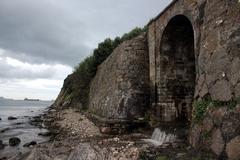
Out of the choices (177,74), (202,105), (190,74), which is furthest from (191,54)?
(202,105)

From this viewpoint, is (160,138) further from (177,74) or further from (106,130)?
(177,74)

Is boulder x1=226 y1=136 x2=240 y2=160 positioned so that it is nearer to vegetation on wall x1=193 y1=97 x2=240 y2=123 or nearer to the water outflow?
vegetation on wall x1=193 y1=97 x2=240 y2=123

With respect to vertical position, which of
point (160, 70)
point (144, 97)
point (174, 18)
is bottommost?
point (144, 97)

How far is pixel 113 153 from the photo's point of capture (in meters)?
8.15

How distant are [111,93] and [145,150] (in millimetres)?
7566

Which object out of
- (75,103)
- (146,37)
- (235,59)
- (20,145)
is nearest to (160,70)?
(146,37)

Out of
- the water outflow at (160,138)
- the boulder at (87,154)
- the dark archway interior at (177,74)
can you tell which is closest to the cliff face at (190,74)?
the dark archway interior at (177,74)

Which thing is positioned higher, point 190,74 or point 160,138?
point 190,74

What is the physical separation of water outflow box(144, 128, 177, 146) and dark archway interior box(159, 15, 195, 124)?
168 centimetres

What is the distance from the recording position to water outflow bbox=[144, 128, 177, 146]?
9.37 meters

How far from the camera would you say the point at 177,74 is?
11.9 m

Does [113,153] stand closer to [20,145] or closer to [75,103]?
[20,145]

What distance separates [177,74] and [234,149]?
21.6ft

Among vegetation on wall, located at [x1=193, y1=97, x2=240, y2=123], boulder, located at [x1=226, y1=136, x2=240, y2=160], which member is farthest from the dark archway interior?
boulder, located at [x1=226, y1=136, x2=240, y2=160]
